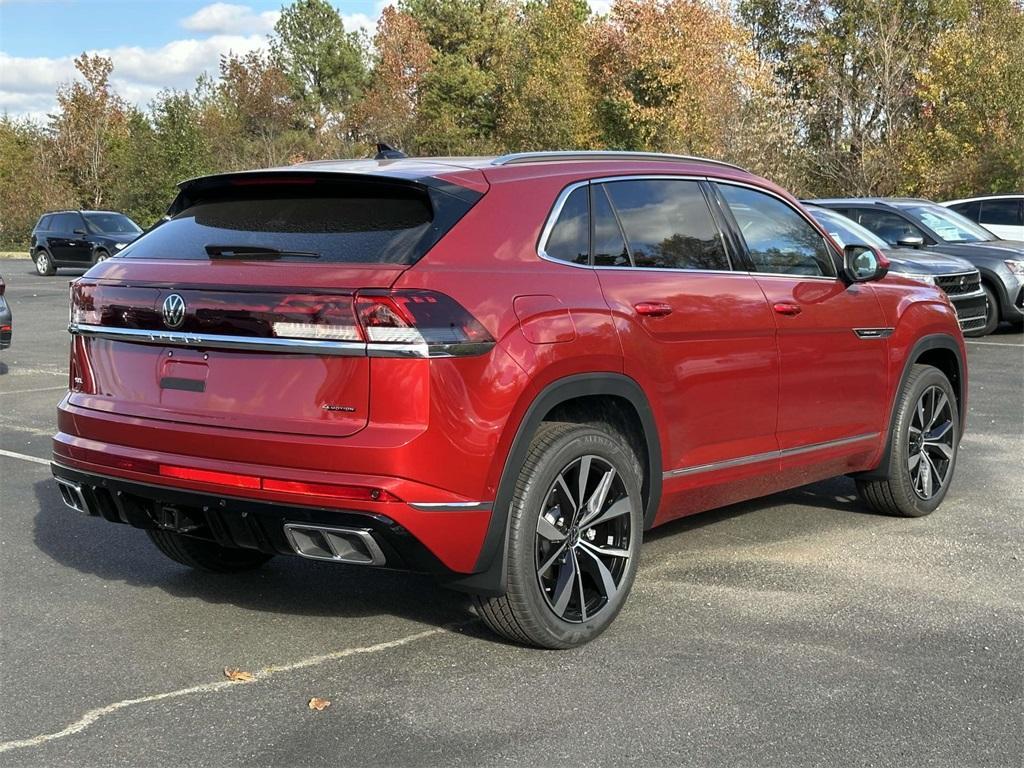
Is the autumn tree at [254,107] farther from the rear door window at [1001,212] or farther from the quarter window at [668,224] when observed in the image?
the quarter window at [668,224]

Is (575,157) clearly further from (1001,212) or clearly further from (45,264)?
(45,264)

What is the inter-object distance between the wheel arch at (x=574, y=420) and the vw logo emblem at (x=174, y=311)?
1237 mm

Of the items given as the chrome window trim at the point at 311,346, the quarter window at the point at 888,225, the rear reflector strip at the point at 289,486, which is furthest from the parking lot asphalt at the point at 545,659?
the quarter window at the point at 888,225

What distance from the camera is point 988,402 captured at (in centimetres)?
1047

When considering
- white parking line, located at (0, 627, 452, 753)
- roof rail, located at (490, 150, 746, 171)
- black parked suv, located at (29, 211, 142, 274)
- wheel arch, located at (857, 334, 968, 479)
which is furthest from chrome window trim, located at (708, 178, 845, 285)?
black parked suv, located at (29, 211, 142, 274)

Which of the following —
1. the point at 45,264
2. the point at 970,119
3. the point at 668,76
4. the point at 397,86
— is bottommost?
the point at 45,264

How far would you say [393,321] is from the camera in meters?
3.93

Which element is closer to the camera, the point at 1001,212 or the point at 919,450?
Result: the point at 919,450

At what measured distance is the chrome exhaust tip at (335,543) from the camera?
398 cm

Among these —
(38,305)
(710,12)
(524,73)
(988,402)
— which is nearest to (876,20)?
(710,12)

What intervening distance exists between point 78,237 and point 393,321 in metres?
30.0

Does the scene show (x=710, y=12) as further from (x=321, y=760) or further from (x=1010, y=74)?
(x=321, y=760)

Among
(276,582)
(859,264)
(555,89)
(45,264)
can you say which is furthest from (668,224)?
(555,89)

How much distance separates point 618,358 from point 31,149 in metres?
53.6
